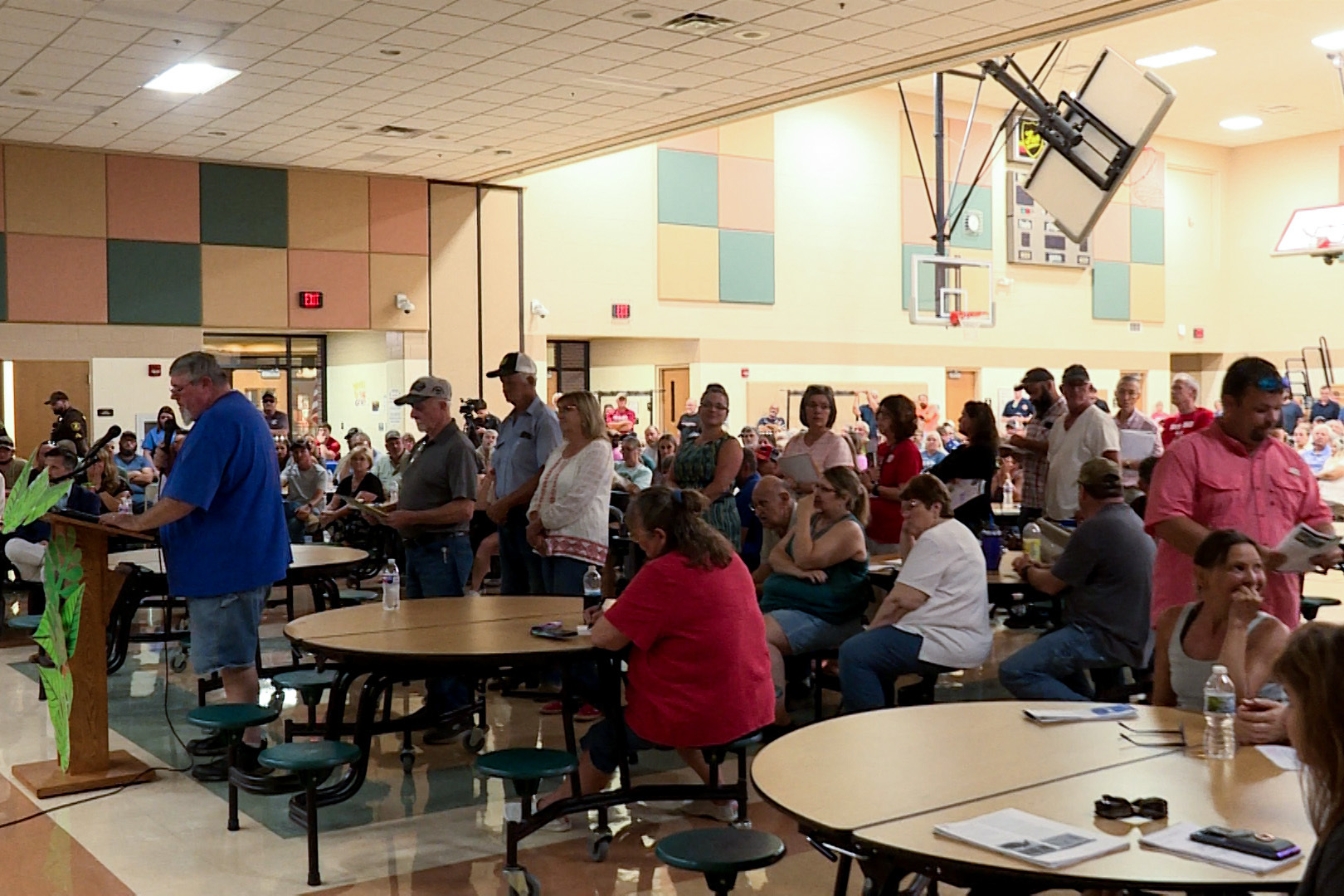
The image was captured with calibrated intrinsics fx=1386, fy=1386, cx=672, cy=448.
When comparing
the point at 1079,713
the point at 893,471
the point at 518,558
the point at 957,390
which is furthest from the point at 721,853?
the point at 957,390

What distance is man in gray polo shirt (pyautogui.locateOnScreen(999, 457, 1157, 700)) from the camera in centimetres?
500

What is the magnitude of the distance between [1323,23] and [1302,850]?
16.7m

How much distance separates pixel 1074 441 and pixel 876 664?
3766mm

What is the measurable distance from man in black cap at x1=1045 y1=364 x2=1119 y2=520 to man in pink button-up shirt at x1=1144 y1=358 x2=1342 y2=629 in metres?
3.83

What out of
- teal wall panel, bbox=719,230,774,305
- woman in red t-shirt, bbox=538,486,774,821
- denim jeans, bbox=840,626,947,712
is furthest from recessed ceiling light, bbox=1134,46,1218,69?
woman in red t-shirt, bbox=538,486,774,821

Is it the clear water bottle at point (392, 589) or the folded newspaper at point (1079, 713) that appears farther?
the clear water bottle at point (392, 589)

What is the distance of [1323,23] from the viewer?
651 inches

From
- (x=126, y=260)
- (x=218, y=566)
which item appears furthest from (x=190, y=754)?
(x=126, y=260)

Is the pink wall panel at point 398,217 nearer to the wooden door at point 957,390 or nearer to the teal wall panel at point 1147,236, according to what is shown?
the wooden door at point 957,390

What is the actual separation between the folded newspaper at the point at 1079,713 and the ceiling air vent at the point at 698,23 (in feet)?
22.5

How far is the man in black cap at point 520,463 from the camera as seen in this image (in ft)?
21.0

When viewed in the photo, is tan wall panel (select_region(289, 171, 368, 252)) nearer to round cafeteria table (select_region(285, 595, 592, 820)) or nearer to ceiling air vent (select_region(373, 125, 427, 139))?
ceiling air vent (select_region(373, 125, 427, 139))

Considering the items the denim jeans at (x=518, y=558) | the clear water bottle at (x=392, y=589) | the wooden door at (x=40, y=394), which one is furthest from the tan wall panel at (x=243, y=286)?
the clear water bottle at (x=392, y=589)

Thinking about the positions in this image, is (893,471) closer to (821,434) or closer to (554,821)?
(821,434)
